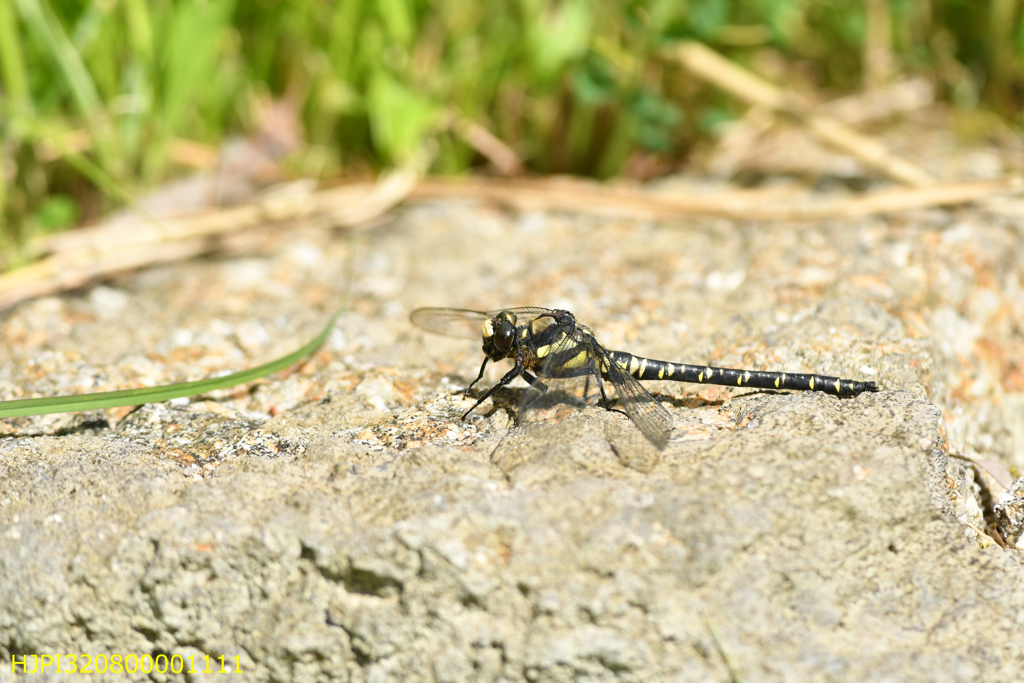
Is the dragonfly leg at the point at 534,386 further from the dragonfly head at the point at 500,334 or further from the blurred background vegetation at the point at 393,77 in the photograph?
the blurred background vegetation at the point at 393,77

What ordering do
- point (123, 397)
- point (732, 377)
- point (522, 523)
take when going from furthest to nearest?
point (732, 377)
point (123, 397)
point (522, 523)

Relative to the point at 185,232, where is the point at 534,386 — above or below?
above

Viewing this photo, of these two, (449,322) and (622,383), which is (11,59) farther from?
(622,383)

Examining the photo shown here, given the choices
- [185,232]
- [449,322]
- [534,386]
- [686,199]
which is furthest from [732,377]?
[185,232]

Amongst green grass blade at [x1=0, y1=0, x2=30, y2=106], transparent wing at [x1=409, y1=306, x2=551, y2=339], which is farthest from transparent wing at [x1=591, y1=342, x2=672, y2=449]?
green grass blade at [x1=0, y1=0, x2=30, y2=106]

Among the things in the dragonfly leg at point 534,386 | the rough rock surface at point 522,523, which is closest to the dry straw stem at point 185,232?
the rough rock surface at point 522,523

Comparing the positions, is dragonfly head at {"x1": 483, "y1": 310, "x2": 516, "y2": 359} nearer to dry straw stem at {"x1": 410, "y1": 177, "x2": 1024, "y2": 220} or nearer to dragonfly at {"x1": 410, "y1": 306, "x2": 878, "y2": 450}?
dragonfly at {"x1": 410, "y1": 306, "x2": 878, "y2": 450}
